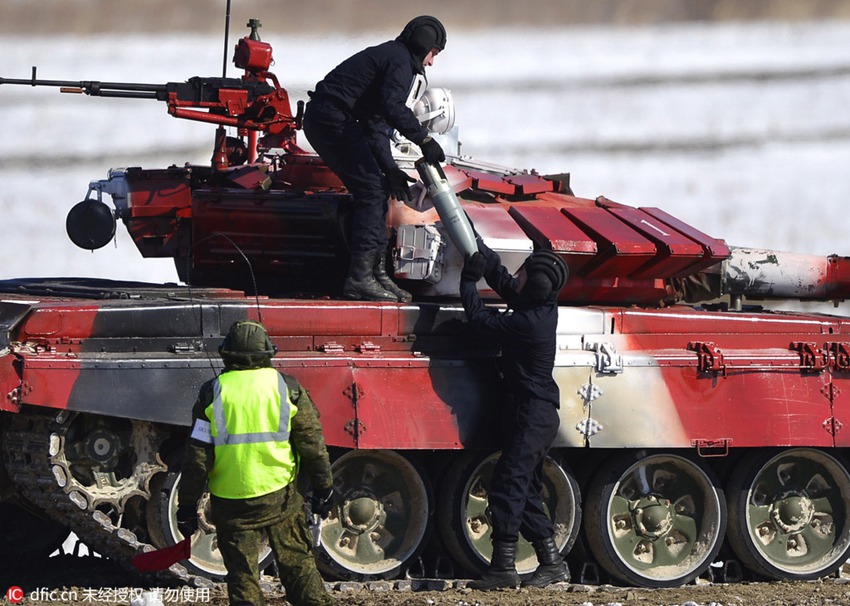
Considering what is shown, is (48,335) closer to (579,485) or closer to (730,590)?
(579,485)

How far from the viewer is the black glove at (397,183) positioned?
14516 millimetres

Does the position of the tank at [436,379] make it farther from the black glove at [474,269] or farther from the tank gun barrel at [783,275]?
the black glove at [474,269]

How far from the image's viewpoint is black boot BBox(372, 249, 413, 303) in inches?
571

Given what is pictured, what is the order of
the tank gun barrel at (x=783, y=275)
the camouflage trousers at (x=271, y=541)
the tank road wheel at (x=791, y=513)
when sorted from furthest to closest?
the tank gun barrel at (x=783, y=275) → the tank road wheel at (x=791, y=513) → the camouflage trousers at (x=271, y=541)

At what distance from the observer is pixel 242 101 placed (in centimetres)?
1631

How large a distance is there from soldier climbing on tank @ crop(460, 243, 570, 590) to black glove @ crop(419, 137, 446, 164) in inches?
29.2

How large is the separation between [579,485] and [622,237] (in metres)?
1.77

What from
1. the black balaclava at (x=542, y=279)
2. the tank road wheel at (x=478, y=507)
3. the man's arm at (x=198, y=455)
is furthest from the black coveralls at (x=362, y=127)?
the man's arm at (x=198, y=455)

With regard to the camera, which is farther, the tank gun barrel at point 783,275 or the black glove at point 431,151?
the tank gun barrel at point 783,275

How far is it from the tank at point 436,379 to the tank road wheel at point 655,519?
0.02 metres

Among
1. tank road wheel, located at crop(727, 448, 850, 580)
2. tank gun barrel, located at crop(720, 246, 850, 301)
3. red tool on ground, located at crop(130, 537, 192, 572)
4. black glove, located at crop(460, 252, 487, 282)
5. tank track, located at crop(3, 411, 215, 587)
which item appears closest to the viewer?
red tool on ground, located at crop(130, 537, 192, 572)

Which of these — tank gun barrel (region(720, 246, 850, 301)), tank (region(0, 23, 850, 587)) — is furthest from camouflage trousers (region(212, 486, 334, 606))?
tank gun barrel (region(720, 246, 850, 301))

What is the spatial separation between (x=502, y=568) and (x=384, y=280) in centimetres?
217

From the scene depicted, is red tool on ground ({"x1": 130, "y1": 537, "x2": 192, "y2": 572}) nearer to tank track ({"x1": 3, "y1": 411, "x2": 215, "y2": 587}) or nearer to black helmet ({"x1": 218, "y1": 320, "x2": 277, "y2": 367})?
tank track ({"x1": 3, "y1": 411, "x2": 215, "y2": 587})
